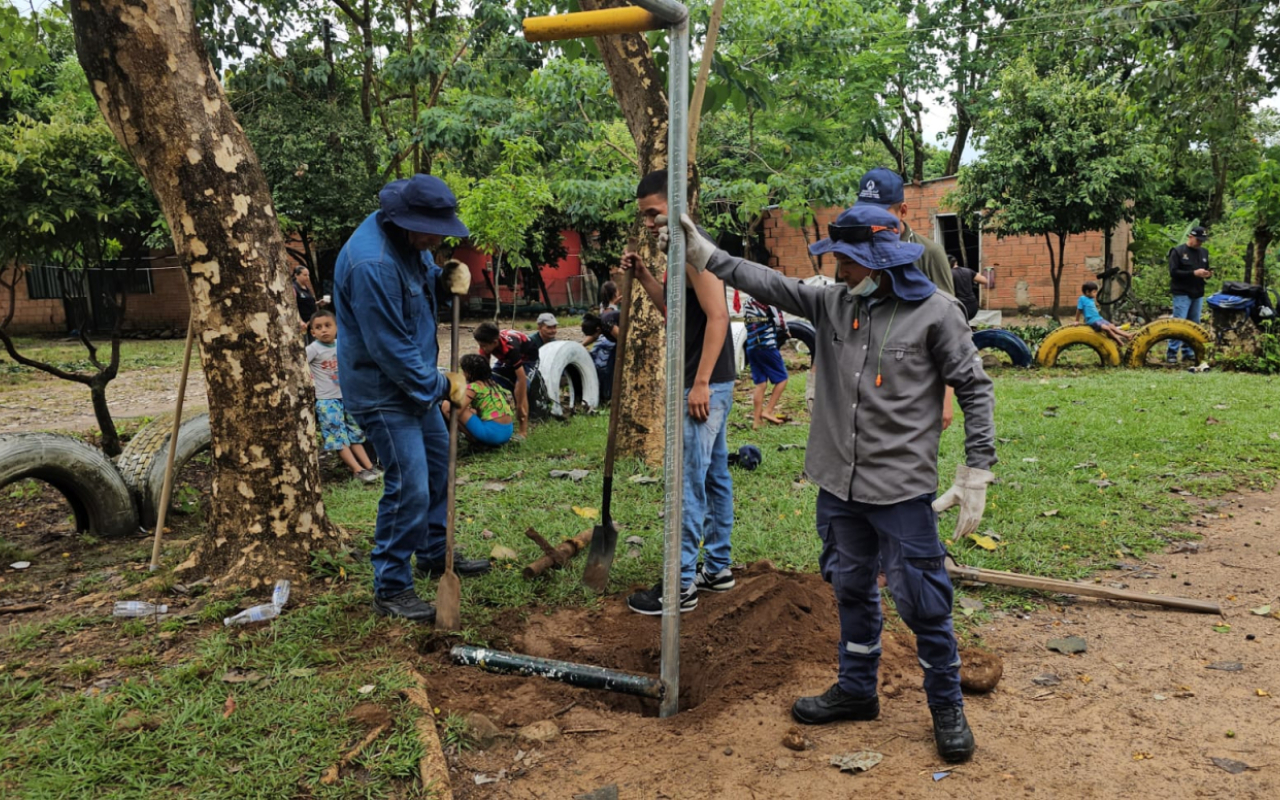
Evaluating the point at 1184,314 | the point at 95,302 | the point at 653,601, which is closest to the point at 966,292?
the point at 653,601

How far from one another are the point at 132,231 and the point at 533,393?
568 centimetres

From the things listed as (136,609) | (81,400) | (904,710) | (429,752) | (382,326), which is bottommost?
(904,710)

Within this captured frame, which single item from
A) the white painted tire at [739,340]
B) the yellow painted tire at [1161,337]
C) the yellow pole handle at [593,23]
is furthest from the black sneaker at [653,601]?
the yellow painted tire at [1161,337]

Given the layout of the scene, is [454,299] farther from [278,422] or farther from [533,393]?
[533,393]

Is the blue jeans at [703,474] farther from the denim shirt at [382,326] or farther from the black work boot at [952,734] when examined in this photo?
the black work boot at [952,734]

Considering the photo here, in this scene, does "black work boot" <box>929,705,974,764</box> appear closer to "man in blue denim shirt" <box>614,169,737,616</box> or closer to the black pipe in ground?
the black pipe in ground

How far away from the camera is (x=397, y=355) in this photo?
389 cm

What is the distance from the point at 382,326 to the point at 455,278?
2.00ft

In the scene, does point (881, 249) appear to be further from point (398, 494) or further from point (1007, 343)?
point (1007, 343)

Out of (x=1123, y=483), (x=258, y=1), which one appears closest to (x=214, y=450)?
(x=1123, y=483)

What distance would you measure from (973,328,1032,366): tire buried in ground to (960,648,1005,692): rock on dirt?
9.56m

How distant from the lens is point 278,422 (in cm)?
458

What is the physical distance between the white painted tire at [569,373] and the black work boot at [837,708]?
21.9 feet

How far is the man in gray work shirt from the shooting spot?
118 inches
